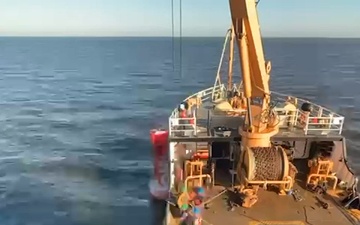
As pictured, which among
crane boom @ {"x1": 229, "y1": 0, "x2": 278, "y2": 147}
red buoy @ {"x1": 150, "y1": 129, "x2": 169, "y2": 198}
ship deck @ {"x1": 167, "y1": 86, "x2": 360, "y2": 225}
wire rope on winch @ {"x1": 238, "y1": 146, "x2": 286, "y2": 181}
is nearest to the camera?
ship deck @ {"x1": 167, "y1": 86, "x2": 360, "y2": 225}

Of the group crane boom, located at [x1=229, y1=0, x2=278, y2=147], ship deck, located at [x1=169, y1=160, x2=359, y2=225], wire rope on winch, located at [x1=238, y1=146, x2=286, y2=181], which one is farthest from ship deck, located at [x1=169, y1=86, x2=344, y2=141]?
wire rope on winch, located at [x1=238, y1=146, x2=286, y2=181]

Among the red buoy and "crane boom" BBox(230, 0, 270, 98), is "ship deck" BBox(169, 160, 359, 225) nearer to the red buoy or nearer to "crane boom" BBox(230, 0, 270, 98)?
"crane boom" BBox(230, 0, 270, 98)

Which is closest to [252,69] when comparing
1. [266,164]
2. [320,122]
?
[266,164]

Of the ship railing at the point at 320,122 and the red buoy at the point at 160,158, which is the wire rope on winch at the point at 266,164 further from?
the red buoy at the point at 160,158

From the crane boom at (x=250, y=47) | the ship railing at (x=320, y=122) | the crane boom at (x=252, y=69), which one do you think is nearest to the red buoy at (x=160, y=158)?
the ship railing at (x=320, y=122)

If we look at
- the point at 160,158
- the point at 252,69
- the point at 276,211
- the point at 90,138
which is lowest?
the point at 90,138

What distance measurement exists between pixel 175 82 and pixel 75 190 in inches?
2081

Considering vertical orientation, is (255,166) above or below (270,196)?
above

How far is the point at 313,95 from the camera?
61.9 meters

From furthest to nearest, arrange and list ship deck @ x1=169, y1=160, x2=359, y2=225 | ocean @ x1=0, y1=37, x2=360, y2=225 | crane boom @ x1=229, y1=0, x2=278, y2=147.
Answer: ocean @ x1=0, y1=37, x2=360, y2=225 → crane boom @ x1=229, y1=0, x2=278, y2=147 → ship deck @ x1=169, y1=160, x2=359, y2=225

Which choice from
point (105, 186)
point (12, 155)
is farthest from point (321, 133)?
point (12, 155)

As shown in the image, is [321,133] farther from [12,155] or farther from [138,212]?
[12,155]

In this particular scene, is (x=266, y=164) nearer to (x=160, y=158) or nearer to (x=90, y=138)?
(x=160, y=158)

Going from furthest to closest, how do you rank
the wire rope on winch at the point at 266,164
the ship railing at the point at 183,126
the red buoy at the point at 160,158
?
the red buoy at the point at 160,158 < the ship railing at the point at 183,126 < the wire rope on winch at the point at 266,164
